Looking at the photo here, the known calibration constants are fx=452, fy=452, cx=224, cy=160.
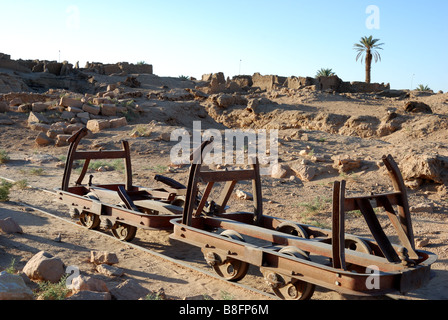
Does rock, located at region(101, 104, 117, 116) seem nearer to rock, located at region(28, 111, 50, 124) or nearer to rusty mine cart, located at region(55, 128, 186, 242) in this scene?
rock, located at region(28, 111, 50, 124)

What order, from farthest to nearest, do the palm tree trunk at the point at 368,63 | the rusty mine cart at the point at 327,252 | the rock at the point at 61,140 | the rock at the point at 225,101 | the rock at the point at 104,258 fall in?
1. the palm tree trunk at the point at 368,63
2. the rock at the point at 225,101
3. the rock at the point at 61,140
4. the rock at the point at 104,258
5. the rusty mine cart at the point at 327,252

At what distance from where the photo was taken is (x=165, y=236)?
7285 mm

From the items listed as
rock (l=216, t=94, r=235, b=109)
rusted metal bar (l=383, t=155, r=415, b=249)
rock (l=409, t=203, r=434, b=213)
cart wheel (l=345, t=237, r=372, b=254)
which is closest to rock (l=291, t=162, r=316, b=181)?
rock (l=409, t=203, r=434, b=213)

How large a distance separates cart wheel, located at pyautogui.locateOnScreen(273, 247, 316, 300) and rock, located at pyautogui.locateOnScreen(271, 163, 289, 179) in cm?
680

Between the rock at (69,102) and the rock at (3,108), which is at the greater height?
the rock at (69,102)

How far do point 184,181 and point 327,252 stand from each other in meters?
6.76

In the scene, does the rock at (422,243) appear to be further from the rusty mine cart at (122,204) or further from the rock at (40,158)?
the rock at (40,158)

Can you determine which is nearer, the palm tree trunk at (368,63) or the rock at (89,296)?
the rock at (89,296)

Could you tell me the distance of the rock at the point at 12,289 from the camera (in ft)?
12.2

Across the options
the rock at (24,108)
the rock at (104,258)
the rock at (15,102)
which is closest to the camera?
the rock at (104,258)

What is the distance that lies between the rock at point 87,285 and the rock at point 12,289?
461 millimetres

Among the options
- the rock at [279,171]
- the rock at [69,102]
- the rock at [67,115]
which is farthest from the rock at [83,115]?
the rock at [279,171]

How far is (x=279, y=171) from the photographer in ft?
37.9

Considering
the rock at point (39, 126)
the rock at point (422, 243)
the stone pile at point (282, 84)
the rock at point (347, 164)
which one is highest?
the stone pile at point (282, 84)
